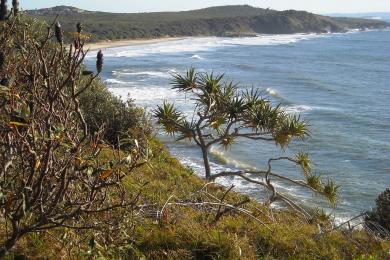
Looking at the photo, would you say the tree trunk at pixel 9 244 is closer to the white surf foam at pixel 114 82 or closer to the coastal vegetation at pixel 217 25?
the white surf foam at pixel 114 82

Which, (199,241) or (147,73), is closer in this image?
(199,241)

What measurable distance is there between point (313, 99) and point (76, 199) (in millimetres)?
30850

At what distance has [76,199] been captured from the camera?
373cm

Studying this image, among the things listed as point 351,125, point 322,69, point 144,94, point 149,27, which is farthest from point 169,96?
point 149,27

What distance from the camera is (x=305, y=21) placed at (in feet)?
415

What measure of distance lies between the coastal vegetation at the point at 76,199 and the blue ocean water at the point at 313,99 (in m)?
9.34

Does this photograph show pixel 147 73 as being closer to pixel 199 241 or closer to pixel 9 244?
pixel 199 241

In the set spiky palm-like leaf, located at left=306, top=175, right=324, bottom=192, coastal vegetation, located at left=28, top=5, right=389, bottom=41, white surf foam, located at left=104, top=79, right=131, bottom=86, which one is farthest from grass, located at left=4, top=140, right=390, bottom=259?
coastal vegetation, located at left=28, top=5, right=389, bottom=41

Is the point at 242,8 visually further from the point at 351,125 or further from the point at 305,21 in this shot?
the point at 351,125

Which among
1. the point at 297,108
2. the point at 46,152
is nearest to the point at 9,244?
the point at 46,152

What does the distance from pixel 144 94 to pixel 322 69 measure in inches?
883

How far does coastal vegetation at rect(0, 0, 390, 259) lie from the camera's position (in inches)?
129

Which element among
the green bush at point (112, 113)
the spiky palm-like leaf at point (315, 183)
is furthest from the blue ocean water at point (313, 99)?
the spiky palm-like leaf at point (315, 183)

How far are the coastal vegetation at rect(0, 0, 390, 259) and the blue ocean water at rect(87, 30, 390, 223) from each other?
9345mm
